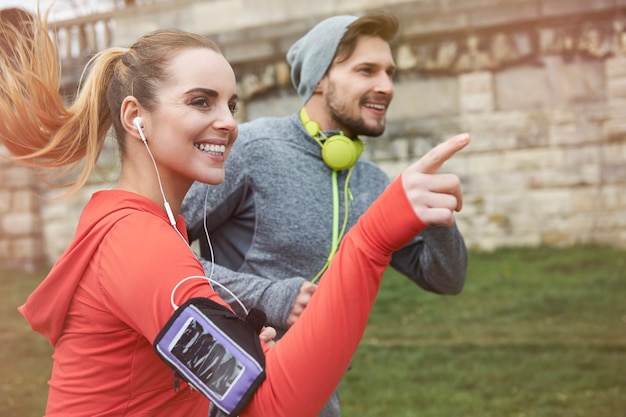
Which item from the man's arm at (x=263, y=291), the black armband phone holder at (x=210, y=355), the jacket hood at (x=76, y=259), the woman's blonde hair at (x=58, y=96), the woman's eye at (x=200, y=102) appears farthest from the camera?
the man's arm at (x=263, y=291)

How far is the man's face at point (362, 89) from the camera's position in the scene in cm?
299

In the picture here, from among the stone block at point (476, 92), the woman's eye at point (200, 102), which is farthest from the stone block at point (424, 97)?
the woman's eye at point (200, 102)

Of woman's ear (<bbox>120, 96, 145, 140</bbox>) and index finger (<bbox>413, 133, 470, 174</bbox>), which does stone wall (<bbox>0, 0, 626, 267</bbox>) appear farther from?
index finger (<bbox>413, 133, 470, 174</bbox>)

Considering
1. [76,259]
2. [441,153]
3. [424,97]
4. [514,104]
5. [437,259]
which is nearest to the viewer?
[441,153]

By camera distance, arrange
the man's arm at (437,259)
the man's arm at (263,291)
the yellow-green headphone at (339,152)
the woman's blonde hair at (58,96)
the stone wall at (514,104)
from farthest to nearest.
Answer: the stone wall at (514,104) → the yellow-green headphone at (339,152) → the man's arm at (437,259) → the man's arm at (263,291) → the woman's blonde hair at (58,96)

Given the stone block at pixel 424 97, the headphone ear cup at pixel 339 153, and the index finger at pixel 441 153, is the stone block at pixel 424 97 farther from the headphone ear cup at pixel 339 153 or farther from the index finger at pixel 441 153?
the index finger at pixel 441 153

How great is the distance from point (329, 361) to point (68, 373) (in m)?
0.68

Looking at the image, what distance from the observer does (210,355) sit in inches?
55.2

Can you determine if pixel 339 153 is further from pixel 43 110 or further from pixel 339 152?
pixel 43 110

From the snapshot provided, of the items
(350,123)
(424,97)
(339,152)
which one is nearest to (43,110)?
(339,152)

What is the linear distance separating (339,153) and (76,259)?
1394mm

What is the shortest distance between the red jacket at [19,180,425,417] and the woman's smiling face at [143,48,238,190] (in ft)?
0.45

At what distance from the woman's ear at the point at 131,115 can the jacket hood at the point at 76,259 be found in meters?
0.15

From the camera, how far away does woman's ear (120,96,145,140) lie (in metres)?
1.77
